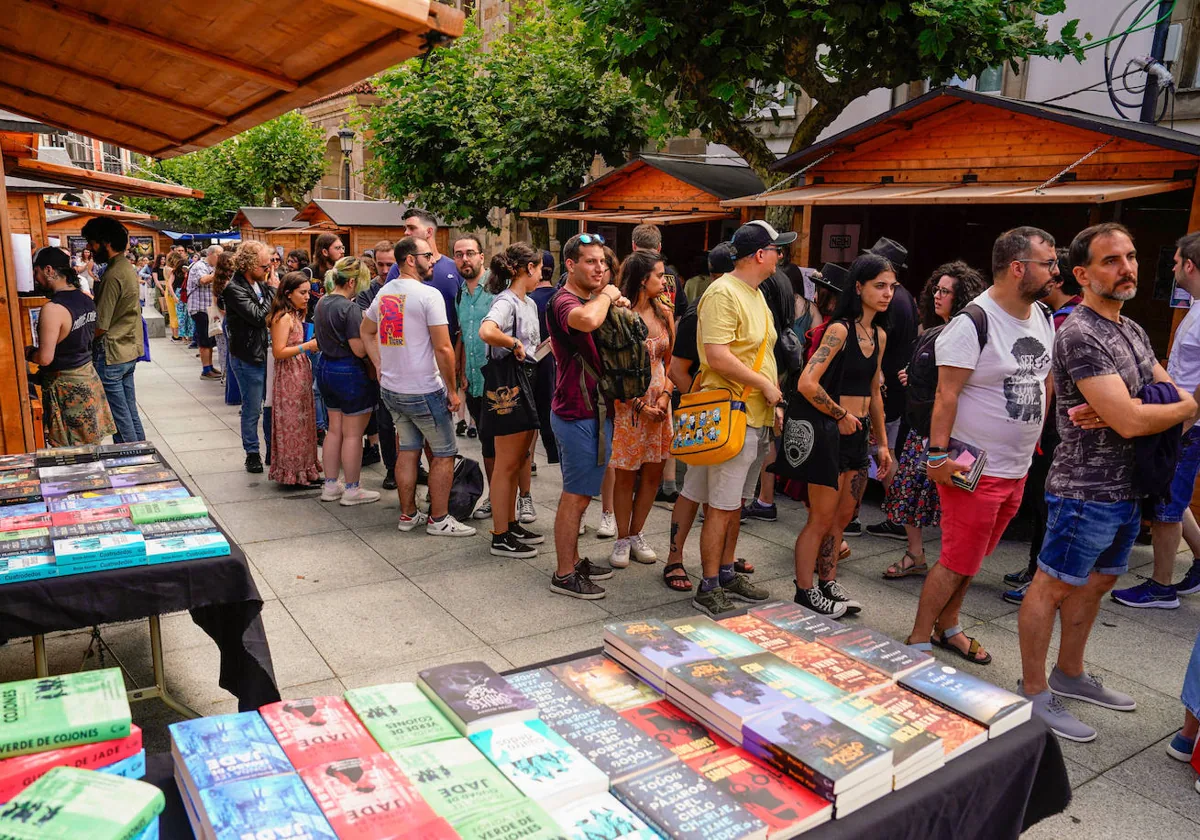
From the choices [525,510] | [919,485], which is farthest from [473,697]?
[525,510]

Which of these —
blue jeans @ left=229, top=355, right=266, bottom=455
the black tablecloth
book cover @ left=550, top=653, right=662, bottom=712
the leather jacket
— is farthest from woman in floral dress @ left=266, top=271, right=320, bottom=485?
book cover @ left=550, top=653, right=662, bottom=712

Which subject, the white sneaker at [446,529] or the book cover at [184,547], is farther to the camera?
the white sneaker at [446,529]

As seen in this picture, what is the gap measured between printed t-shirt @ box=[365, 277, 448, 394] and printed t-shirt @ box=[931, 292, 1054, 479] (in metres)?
3.45

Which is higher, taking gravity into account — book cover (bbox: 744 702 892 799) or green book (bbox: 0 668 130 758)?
green book (bbox: 0 668 130 758)

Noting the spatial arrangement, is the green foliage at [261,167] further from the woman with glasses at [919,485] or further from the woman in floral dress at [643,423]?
the woman with glasses at [919,485]

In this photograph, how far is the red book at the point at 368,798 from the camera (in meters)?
1.56

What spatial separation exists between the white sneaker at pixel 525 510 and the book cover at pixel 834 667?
4.52 meters

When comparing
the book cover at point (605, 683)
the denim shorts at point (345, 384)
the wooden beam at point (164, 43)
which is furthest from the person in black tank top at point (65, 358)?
the book cover at point (605, 683)

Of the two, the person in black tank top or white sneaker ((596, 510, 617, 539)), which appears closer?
the person in black tank top

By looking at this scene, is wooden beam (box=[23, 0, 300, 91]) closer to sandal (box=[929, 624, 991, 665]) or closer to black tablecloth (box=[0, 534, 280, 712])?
black tablecloth (box=[0, 534, 280, 712])

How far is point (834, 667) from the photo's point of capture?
2.31m

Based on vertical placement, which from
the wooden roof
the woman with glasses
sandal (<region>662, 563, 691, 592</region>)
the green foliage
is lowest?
sandal (<region>662, 563, 691, 592</region>)

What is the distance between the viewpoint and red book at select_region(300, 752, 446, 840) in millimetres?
1559

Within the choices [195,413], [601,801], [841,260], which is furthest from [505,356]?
[195,413]
